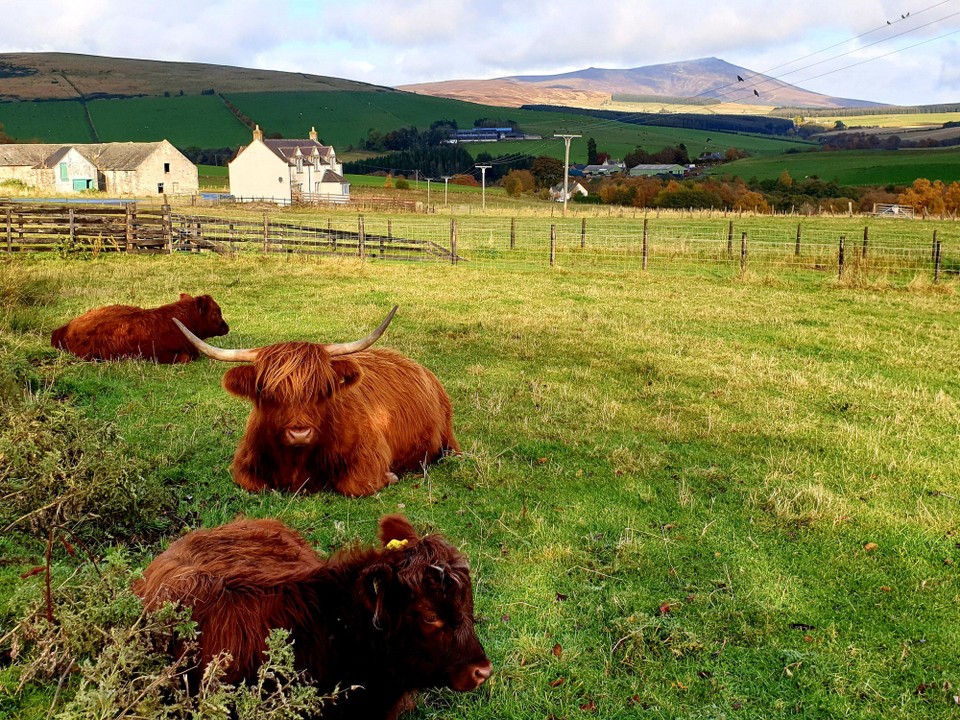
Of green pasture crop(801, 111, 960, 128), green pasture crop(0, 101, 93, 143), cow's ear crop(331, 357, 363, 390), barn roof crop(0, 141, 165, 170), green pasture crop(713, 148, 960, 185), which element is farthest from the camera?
green pasture crop(801, 111, 960, 128)

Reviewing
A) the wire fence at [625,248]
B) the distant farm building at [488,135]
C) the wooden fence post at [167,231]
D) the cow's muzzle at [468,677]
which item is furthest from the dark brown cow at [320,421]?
the distant farm building at [488,135]

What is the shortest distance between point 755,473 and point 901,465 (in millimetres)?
1356

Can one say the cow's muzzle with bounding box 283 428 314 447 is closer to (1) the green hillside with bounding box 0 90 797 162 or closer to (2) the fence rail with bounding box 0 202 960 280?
(2) the fence rail with bounding box 0 202 960 280

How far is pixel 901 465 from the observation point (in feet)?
22.7

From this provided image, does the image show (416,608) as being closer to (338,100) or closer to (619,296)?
(619,296)

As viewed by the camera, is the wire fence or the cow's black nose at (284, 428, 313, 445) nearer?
the cow's black nose at (284, 428, 313, 445)

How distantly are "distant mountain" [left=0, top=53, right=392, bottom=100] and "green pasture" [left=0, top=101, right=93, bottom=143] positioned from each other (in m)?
10.5

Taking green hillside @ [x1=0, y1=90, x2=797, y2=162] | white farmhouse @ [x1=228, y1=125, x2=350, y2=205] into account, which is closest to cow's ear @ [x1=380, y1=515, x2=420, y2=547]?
white farmhouse @ [x1=228, y1=125, x2=350, y2=205]

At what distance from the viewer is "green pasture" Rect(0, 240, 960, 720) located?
12.8ft

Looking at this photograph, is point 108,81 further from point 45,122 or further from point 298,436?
point 298,436

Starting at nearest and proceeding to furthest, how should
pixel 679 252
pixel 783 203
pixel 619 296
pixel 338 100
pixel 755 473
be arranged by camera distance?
pixel 755 473 < pixel 619 296 < pixel 679 252 < pixel 783 203 < pixel 338 100

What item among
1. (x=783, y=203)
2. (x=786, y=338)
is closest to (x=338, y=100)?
(x=783, y=203)

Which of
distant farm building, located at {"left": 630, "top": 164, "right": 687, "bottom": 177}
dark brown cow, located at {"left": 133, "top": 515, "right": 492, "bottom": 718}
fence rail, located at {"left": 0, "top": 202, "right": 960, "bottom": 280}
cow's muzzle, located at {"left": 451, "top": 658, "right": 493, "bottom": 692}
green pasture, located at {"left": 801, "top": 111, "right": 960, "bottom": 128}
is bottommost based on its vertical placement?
cow's muzzle, located at {"left": 451, "top": 658, "right": 493, "bottom": 692}

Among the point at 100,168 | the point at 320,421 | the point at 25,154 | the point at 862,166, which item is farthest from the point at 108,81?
the point at 320,421
